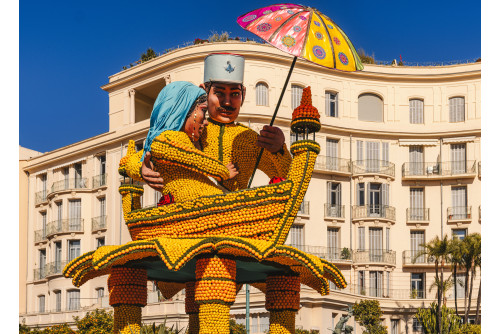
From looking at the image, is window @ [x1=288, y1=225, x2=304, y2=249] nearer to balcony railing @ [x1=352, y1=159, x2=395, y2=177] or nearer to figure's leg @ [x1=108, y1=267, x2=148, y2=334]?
Answer: balcony railing @ [x1=352, y1=159, x2=395, y2=177]

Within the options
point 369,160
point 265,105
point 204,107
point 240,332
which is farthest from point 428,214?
point 204,107

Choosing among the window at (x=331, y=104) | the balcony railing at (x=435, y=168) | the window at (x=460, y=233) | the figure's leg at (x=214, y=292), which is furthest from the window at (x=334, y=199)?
the figure's leg at (x=214, y=292)

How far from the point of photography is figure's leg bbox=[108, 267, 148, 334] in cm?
1797

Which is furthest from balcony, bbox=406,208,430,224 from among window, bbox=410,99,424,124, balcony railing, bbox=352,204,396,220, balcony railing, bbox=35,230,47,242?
balcony railing, bbox=35,230,47,242

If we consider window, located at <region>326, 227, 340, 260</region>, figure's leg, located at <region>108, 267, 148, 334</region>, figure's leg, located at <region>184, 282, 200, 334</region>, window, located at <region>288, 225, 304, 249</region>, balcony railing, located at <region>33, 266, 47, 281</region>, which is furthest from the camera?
balcony railing, located at <region>33, 266, 47, 281</region>

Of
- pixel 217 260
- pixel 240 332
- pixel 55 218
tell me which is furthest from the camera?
pixel 55 218

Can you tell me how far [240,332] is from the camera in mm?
40062

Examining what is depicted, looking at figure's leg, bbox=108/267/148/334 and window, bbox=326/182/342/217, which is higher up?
window, bbox=326/182/342/217

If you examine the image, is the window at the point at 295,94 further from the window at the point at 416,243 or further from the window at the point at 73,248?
the window at the point at 73,248

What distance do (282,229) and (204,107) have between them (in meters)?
3.10

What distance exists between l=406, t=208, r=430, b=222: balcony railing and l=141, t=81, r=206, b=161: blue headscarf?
3939cm

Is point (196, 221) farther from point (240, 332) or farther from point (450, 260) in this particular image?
point (450, 260)

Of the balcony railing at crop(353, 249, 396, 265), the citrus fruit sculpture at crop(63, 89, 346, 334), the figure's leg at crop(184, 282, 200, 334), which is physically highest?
the balcony railing at crop(353, 249, 396, 265)

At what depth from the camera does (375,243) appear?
55.5 meters
